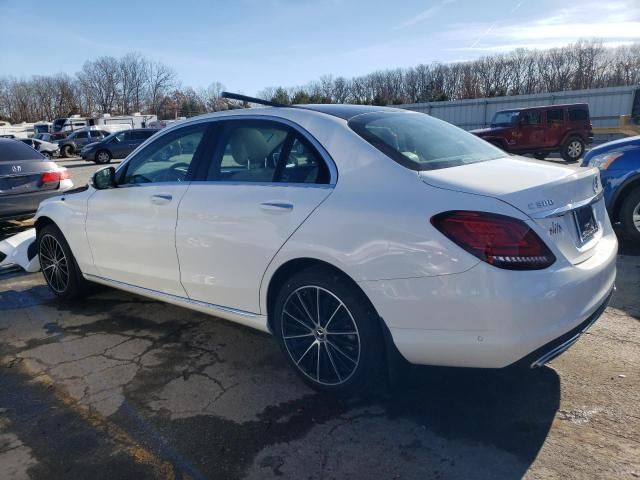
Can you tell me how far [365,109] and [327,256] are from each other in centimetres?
122

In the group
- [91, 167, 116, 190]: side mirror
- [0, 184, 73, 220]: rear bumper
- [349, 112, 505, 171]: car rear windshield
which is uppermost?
[349, 112, 505, 171]: car rear windshield

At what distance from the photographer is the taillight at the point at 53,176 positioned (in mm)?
8242

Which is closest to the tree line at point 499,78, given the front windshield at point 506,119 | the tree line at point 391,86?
the tree line at point 391,86

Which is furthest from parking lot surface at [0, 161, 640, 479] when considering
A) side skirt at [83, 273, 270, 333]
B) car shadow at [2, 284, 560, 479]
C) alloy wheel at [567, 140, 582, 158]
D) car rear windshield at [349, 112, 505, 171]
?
alloy wheel at [567, 140, 582, 158]

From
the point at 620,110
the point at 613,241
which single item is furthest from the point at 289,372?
the point at 620,110

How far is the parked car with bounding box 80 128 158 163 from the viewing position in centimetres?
2595

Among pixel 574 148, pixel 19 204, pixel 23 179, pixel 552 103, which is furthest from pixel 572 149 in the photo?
pixel 19 204

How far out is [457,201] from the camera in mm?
2484

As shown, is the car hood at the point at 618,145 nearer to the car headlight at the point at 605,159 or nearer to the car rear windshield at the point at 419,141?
the car headlight at the point at 605,159

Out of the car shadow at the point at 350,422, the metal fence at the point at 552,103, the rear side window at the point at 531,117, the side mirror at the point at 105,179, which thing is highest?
the metal fence at the point at 552,103

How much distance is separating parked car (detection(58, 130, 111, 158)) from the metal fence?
70.5 ft

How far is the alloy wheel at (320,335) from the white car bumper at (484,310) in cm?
31

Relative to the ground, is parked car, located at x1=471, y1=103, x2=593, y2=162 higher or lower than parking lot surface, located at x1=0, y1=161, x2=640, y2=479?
higher

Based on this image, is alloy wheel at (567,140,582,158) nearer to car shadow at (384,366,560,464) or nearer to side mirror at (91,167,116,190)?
car shadow at (384,366,560,464)
